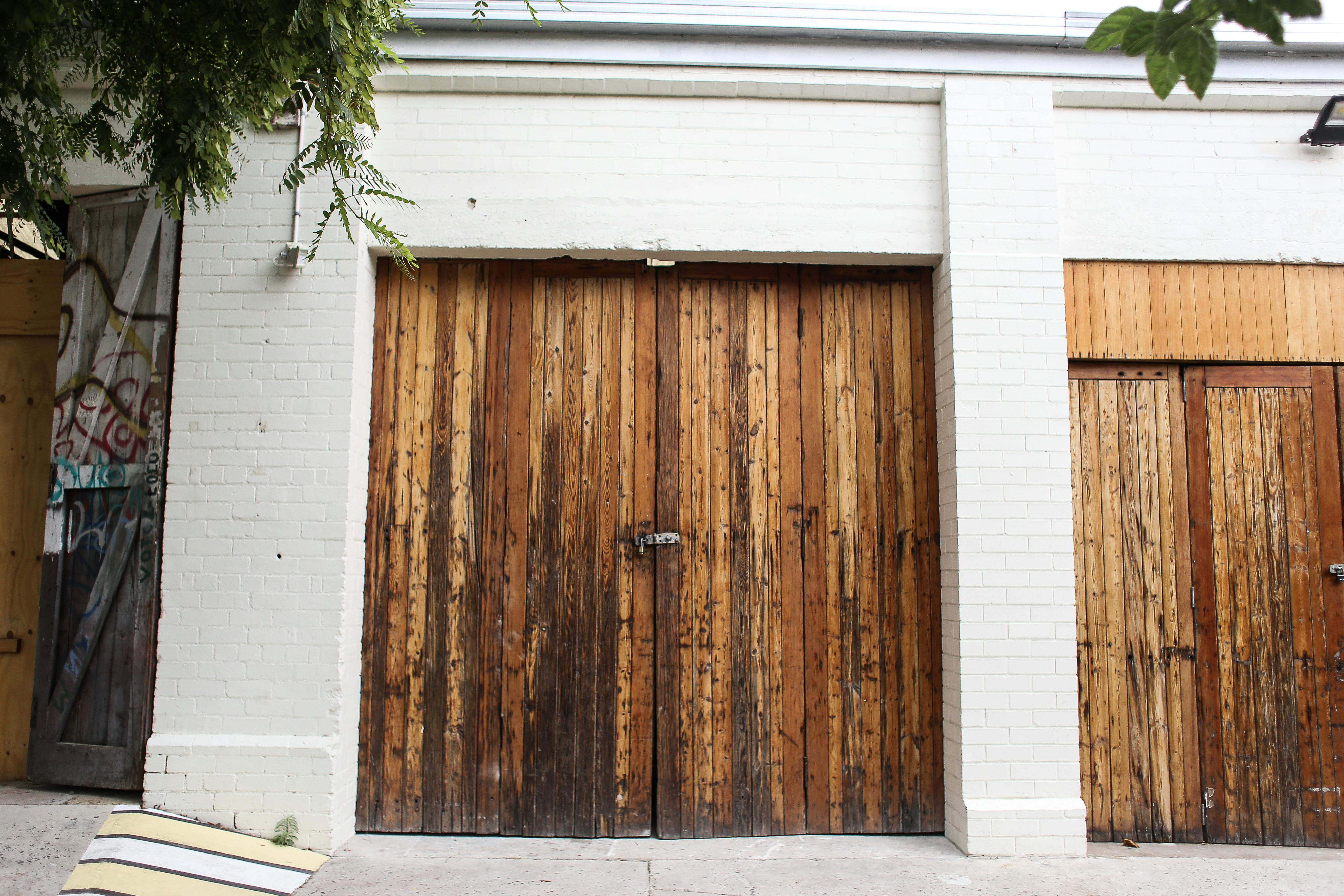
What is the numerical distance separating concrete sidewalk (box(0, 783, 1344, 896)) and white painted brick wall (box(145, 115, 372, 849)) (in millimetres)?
352

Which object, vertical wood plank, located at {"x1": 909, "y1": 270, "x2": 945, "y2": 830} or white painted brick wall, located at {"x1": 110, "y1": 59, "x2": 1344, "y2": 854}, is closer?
white painted brick wall, located at {"x1": 110, "y1": 59, "x2": 1344, "y2": 854}

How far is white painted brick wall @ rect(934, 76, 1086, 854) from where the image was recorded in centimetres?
375

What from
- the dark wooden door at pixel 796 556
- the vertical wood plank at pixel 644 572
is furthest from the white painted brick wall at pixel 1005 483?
the vertical wood plank at pixel 644 572

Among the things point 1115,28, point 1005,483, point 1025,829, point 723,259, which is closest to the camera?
point 1115,28

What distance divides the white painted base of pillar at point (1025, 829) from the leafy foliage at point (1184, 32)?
309 cm

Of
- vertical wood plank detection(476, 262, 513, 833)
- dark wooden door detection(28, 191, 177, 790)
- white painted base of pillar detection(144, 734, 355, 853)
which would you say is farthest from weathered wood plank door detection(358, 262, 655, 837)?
dark wooden door detection(28, 191, 177, 790)

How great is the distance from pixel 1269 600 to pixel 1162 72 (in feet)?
11.1

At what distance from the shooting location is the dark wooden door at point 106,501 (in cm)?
380

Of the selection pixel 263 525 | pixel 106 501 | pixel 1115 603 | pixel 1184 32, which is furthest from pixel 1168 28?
pixel 106 501

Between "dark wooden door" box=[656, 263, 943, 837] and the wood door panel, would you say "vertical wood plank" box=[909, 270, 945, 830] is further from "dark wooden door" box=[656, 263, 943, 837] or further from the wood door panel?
the wood door panel

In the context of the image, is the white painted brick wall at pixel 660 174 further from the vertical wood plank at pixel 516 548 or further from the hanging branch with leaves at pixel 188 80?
the hanging branch with leaves at pixel 188 80

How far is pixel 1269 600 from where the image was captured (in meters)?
4.03

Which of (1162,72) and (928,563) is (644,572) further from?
(1162,72)

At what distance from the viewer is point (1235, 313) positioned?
164 inches
